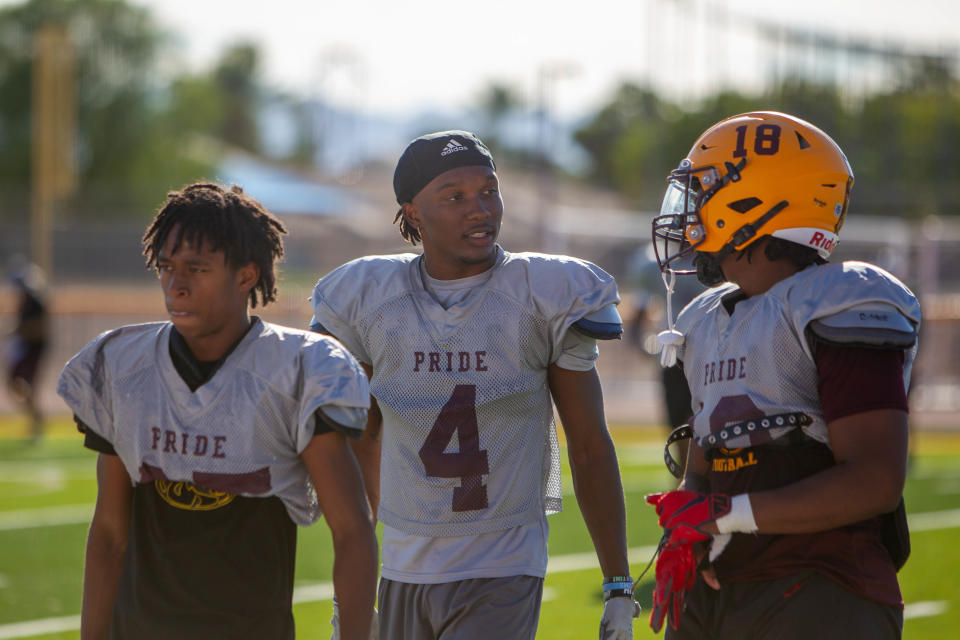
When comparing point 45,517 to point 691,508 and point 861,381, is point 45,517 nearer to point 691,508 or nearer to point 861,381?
point 691,508

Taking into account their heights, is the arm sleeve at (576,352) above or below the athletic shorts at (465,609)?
above

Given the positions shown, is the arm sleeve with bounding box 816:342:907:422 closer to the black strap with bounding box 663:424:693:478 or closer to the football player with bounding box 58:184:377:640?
the black strap with bounding box 663:424:693:478

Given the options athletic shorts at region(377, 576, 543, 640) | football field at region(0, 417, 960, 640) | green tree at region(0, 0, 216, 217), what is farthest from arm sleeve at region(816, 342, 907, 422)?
green tree at region(0, 0, 216, 217)

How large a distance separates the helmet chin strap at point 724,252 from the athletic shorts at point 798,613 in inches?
27.9

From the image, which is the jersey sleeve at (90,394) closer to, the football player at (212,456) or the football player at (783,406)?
the football player at (212,456)

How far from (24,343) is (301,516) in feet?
40.1

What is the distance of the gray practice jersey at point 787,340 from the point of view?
2414mm

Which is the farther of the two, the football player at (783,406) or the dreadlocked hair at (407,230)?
the dreadlocked hair at (407,230)

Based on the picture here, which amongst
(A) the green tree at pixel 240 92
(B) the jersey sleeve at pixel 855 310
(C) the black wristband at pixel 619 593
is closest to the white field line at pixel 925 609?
(C) the black wristband at pixel 619 593

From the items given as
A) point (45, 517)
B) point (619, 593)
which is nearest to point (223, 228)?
point (619, 593)

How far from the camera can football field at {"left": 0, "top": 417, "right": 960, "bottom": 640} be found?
6.27 metres

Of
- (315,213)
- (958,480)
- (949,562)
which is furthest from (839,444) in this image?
(315,213)

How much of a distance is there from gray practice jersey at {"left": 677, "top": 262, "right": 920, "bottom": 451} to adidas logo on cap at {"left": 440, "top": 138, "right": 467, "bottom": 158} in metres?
0.98

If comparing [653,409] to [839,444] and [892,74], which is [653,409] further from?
[892,74]
